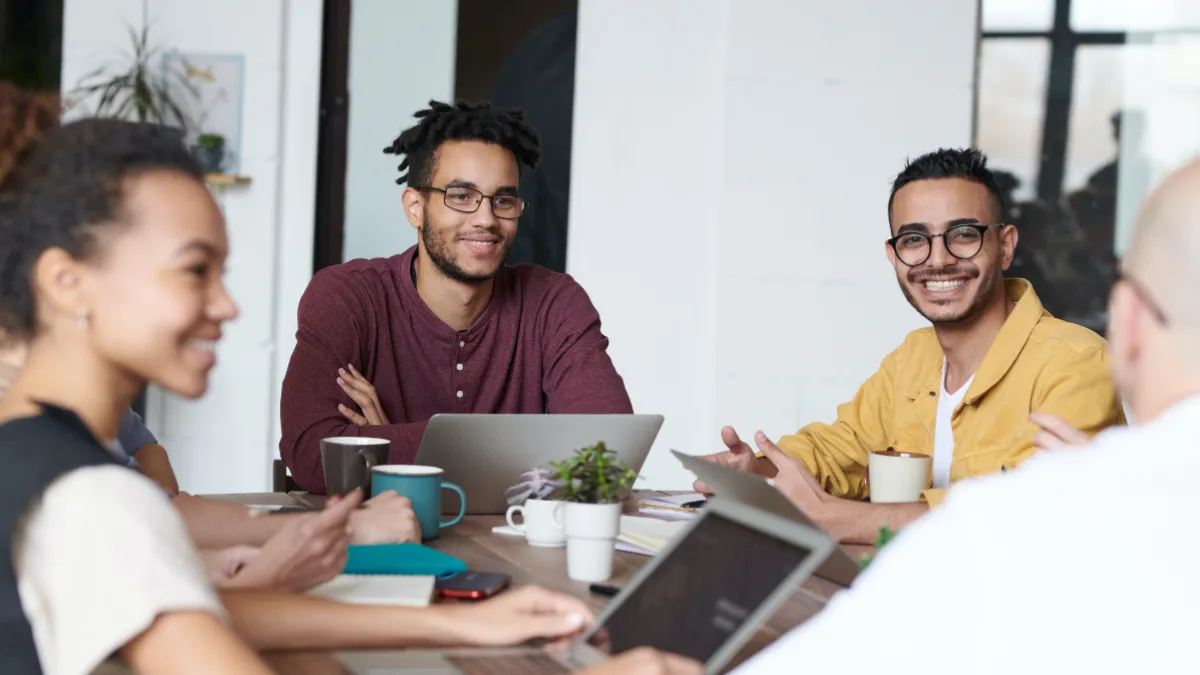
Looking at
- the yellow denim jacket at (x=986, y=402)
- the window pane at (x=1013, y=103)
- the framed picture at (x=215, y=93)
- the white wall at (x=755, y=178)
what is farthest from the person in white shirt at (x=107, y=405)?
the window pane at (x=1013, y=103)

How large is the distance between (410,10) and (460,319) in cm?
222

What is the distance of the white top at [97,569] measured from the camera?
0.83 m

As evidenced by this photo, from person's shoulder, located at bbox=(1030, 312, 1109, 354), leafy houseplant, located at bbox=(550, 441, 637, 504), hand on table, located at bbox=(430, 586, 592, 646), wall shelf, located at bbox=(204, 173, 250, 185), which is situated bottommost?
hand on table, located at bbox=(430, 586, 592, 646)

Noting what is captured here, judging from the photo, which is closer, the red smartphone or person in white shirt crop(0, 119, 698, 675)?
person in white shirt crop(0, 119, 698, 675)

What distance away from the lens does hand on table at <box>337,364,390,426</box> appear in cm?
223

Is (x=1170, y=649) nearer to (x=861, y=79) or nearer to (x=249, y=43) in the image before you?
(x=861, y=79)

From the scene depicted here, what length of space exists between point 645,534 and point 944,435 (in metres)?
0.89

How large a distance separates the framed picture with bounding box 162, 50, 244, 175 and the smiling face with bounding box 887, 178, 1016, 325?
9.04 feet

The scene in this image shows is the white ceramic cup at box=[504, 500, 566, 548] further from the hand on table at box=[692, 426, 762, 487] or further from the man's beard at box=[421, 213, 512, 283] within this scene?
the man's beard at box=[421, 213, 512, 283]

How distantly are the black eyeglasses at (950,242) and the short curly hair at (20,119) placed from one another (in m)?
1.59

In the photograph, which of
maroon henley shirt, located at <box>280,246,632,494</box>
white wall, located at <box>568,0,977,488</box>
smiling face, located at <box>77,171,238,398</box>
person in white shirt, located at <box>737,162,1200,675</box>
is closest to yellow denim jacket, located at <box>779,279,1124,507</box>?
maroon henley shirt, located at <box>280,246,632,494</box>

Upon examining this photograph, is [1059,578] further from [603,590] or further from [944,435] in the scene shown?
[944,435]

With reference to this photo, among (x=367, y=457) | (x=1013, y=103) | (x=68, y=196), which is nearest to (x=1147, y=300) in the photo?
(x=68, y=196)

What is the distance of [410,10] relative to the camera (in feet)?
14.5
